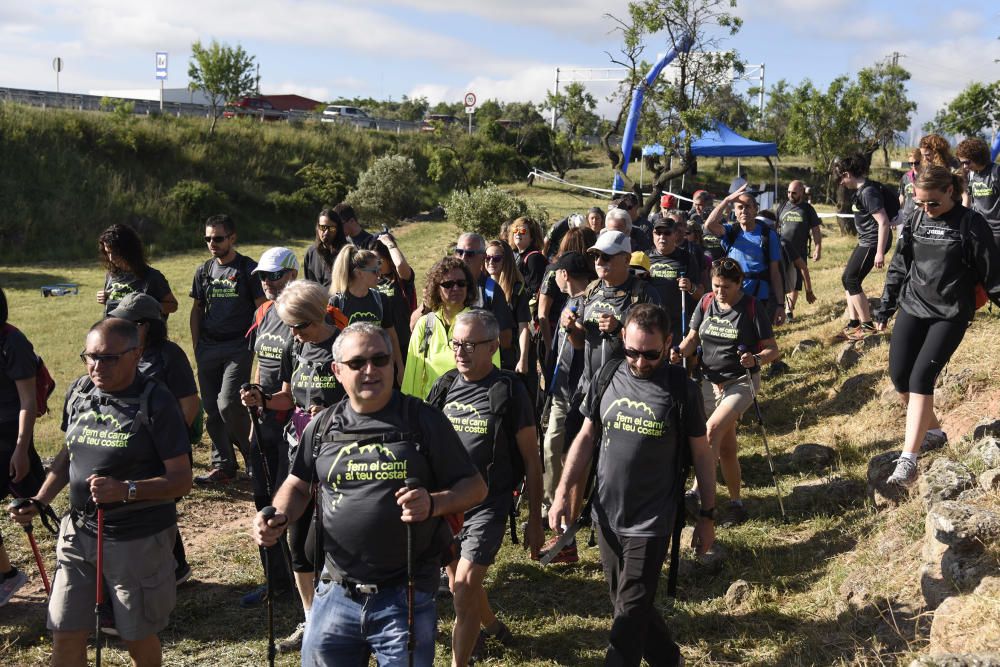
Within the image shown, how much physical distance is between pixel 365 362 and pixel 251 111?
4786cm

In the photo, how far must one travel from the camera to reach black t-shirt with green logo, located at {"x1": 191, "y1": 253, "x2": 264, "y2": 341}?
7461mm

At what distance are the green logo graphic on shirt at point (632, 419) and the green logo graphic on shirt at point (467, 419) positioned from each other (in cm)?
64

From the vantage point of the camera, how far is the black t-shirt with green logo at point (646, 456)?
425 centimetres

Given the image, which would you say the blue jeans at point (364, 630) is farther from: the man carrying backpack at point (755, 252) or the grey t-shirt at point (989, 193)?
the man carrying backpack at point (755, 252)

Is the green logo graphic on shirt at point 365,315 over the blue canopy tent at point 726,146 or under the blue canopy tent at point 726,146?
under

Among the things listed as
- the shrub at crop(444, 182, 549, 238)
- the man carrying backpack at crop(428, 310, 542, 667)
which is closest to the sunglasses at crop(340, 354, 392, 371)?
the man carrying backpack at crop(428, 310, 542, 667)

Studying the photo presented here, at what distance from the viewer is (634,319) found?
4301 mm

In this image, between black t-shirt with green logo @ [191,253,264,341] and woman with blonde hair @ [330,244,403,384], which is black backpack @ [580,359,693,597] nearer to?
woman with blonde hair @ [330,244,403,384]

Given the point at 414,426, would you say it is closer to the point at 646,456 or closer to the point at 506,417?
the point at 506,417

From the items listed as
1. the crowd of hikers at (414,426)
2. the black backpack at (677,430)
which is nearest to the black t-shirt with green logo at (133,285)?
the crowd of hikers at (414,426)

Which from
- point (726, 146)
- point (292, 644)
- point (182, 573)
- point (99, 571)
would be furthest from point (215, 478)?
point (726, 146)

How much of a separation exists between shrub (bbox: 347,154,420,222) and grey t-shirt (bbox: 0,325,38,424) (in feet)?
90.2

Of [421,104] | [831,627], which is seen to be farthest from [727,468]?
[421,104]

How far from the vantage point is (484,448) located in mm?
4605
